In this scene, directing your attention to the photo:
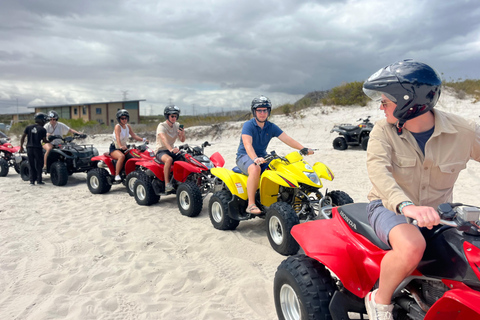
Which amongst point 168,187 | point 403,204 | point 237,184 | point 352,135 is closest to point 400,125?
point 403,204

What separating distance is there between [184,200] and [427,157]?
478cm

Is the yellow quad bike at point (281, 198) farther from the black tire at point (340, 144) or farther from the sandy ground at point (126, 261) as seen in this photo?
the black tire at point (340, 144)

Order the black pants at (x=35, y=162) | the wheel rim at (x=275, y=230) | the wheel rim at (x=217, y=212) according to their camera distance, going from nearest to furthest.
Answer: the wheel rim at (x=275, y=230) → the wheel rim at (x=217, y=212) → the black pants at (x=35, y=162)

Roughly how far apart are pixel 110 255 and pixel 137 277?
80 cm

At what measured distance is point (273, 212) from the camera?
14.2ft

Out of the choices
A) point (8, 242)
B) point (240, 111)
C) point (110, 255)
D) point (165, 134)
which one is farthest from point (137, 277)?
point (240, 111)

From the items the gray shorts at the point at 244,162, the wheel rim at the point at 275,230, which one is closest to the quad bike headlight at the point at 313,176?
the wheel rim at the point at 275,230

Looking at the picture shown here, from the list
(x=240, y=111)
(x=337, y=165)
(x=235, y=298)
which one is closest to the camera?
(x=235, y=298)

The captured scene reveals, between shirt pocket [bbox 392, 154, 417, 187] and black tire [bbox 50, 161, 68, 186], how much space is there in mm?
8923

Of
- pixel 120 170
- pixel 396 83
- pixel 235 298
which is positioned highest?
pixel 396 83

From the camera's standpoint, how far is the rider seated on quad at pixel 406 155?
6.22ft

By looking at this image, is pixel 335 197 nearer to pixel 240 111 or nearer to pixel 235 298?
pixel 235 298

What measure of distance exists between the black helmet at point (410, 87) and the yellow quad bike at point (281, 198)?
229 cm

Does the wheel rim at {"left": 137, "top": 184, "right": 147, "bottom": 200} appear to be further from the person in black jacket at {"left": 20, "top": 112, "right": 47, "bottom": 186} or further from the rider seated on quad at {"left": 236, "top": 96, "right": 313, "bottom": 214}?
the person in black jacket at {"left": 20, "top": 112, "right": 47, "bottom": 186}
